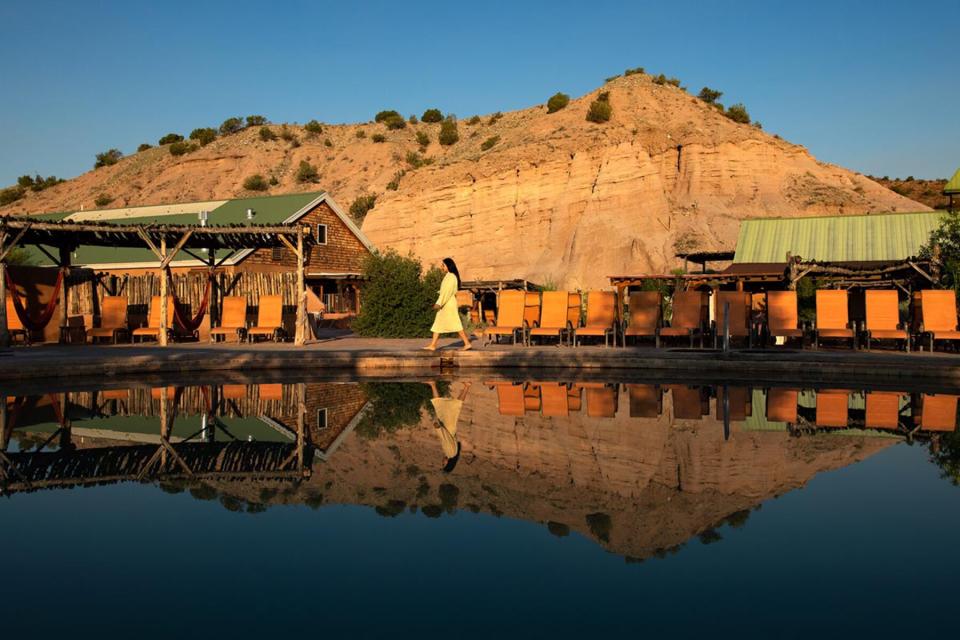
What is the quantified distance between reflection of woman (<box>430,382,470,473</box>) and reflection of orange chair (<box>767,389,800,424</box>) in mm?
3310

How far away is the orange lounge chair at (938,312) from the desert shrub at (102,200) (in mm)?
61216

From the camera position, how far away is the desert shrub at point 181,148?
71.6m

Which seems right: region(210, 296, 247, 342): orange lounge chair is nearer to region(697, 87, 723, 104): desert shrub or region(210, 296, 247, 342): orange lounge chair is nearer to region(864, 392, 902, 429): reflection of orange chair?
region(864, 392, 902, 429): reflection of orange chair

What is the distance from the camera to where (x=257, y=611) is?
3.42 meters

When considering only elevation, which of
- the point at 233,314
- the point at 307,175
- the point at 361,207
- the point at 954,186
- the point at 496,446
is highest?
the point at 307,175

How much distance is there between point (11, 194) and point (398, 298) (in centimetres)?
6329

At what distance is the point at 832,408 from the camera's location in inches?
350

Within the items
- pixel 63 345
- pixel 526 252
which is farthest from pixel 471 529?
pixel 526 252

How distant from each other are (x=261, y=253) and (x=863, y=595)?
26890 mm

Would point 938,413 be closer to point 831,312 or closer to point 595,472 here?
point 595,472

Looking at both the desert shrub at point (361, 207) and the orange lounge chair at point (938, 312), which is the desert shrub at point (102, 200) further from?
the orange lounge chair at point (938, 312)

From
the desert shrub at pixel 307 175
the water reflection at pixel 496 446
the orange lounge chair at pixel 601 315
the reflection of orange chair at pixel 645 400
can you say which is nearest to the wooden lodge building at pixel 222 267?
the orange lounge chair at pixel 601 315

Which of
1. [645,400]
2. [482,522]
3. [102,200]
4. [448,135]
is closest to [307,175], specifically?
[448,135]

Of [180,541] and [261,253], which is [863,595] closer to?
[180,541]
